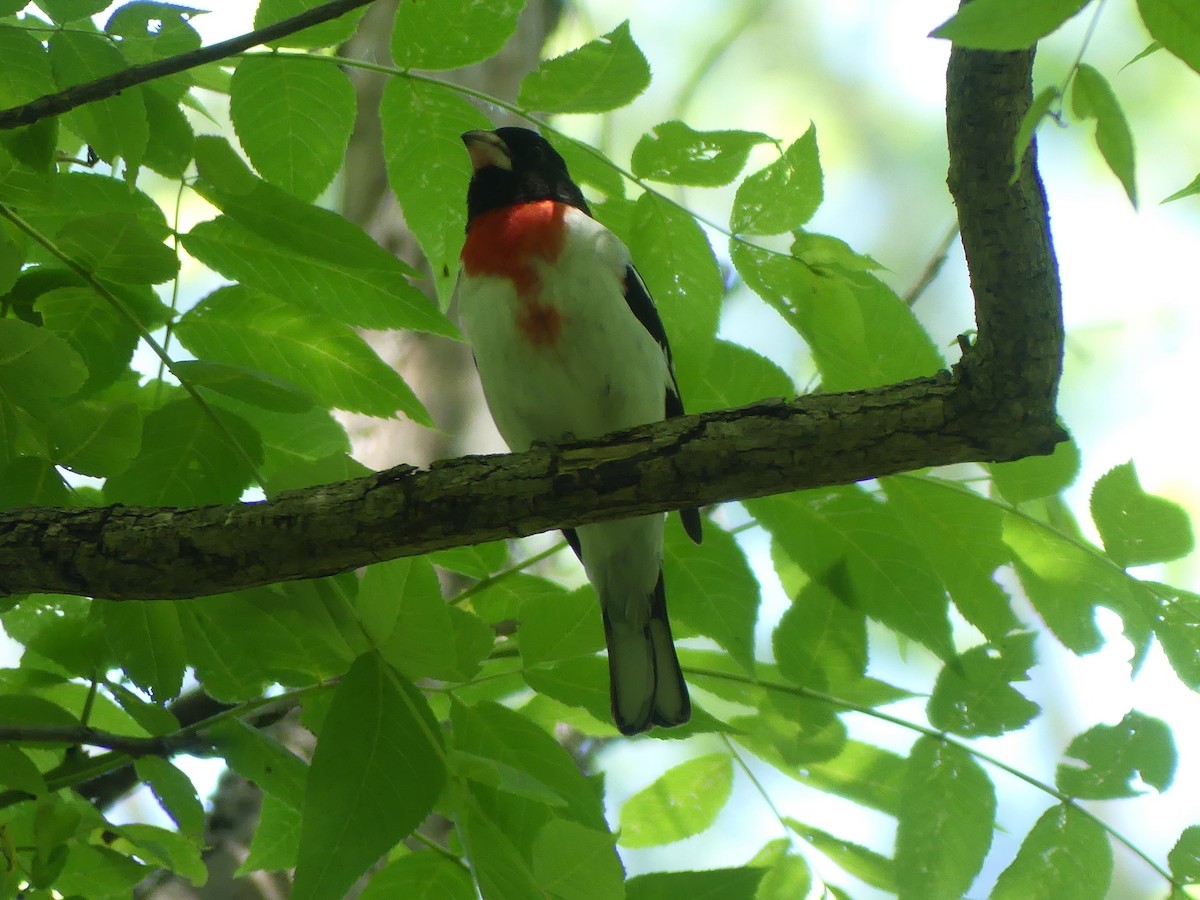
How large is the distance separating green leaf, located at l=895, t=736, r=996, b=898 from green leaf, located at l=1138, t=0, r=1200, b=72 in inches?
68.6

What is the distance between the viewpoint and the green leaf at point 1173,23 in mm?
1137

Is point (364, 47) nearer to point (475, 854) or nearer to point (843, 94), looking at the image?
point (475, 854)

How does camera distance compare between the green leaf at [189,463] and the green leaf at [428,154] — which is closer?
the green leaf at [189,463]

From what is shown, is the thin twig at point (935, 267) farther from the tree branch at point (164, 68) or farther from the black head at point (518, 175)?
the tree branch at point (164, 68)

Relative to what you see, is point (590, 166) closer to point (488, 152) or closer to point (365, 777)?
point (488, 152)

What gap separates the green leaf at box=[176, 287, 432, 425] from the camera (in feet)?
7.98

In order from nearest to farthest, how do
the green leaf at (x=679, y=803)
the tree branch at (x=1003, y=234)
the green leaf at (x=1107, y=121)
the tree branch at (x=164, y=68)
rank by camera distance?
the green leaf at (x=1107, y=121)
the tree branch at (x=164, y=68)
the tree branch at (x=1003, y=234)
the green leaf at (x=679, y=803)

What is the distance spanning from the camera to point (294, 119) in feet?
7.57

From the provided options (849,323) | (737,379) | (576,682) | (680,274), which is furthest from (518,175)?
(576,682)

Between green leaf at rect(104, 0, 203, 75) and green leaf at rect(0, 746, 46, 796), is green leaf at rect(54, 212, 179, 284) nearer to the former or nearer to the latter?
green leaf at rect(104, 0, 203, 75)

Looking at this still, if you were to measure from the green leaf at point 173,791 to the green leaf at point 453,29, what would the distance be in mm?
1573

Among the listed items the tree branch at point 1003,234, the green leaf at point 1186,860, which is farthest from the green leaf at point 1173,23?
the green leaf at point 1186,860

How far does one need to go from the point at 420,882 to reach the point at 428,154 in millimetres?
1559

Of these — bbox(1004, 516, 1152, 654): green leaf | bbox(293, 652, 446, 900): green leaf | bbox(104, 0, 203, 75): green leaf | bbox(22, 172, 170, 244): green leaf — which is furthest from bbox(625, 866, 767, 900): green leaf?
bbox(104, 0, 203, 75): green leaf
